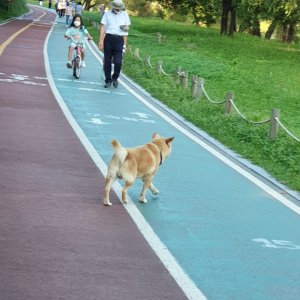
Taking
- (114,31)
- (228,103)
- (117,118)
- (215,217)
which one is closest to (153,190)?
(215,217)

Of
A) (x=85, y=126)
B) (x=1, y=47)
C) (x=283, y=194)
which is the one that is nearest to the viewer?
(x=283, y=194)

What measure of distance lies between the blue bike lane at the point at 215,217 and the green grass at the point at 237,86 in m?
0.89

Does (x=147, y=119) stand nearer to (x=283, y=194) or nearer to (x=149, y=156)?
(x=283, y=194)

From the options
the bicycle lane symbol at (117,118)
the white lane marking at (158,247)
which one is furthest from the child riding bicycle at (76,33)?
the white lane marking at (158,247)

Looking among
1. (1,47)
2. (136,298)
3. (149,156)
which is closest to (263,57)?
(1,47)

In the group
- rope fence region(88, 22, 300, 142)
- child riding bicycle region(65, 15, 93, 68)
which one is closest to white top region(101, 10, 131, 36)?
child riding bicycle region(65, 15, 93, 68)

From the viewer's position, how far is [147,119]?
1489cm

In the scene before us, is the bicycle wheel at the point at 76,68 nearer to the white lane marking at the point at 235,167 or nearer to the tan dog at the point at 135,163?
the white lane marking at the point at 235,167

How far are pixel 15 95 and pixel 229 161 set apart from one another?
6.44 metres

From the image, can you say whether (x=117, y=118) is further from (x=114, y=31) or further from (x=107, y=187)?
(x=107, y=187)

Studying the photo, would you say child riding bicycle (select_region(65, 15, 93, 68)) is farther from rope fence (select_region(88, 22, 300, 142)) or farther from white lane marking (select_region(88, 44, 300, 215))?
white lane marking (select_region(88, 44, 300, 215))

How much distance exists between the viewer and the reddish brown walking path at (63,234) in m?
5.19

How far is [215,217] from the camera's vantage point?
7.67 m

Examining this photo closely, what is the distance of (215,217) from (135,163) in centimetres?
111
